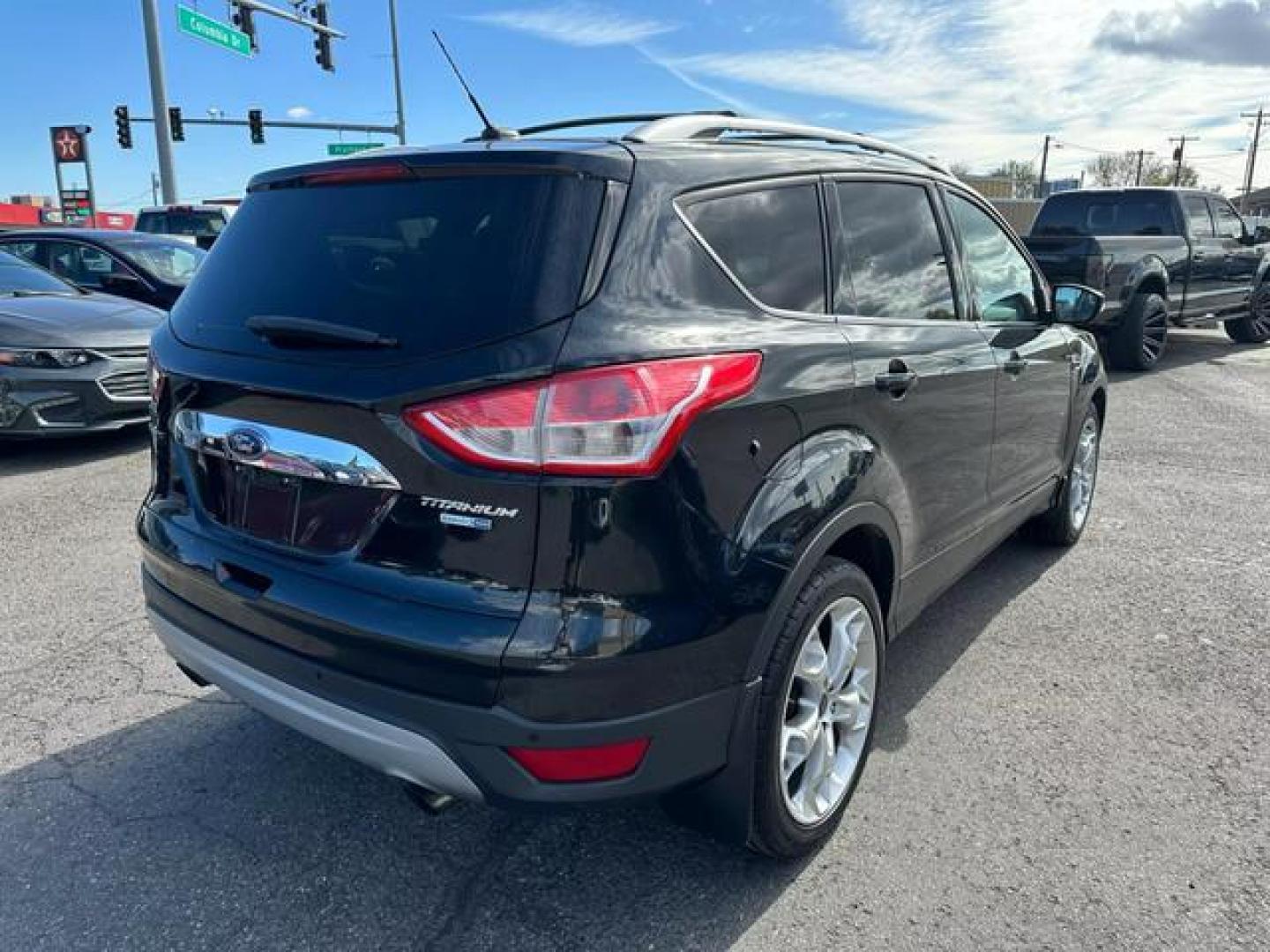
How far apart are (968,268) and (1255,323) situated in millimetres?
12970

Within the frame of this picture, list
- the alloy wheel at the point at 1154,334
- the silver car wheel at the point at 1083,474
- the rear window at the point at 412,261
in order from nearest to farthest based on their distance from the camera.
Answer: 1. the rear window at the point at 412,261
2. the silver car wheel at the point at 1083,474
3. the alloy wheel at the point at 1154,334

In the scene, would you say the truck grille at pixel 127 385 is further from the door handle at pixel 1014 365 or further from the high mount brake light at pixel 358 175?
the door handle at pixel 1014 365

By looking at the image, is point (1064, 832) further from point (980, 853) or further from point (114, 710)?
point (114, 710)

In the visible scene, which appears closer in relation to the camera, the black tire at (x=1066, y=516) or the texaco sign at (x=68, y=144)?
the black tire at (x=1066, y=516)

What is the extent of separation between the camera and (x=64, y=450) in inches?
278

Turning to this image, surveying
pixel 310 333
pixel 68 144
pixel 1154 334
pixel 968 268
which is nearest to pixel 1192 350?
pixel 1154 334

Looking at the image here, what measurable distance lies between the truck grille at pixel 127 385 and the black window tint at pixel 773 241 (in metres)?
5.50

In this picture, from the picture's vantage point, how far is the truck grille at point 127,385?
652cm

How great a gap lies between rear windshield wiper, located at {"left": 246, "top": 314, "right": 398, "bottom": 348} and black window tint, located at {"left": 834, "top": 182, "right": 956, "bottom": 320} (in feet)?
4.14

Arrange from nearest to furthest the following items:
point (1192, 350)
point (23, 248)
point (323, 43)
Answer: point (23, 248) → point (1192, 350) → point (323, 43)

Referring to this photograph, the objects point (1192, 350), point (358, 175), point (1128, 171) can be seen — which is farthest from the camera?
point (1128, 171)

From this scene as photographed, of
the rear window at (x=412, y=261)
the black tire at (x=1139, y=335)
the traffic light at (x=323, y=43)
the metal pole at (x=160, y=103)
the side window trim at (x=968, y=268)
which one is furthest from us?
the traffic light at (x=323, y=43)

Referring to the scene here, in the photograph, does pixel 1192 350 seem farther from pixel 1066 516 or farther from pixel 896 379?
pixel 896 379

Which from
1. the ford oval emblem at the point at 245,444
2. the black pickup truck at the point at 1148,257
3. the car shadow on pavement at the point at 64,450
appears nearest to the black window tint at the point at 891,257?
the ford oval emblem at the point at 245,444
